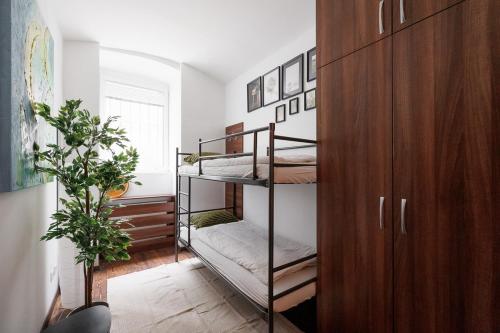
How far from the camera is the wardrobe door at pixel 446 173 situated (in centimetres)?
86

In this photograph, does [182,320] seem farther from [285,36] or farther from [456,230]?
[285,36]

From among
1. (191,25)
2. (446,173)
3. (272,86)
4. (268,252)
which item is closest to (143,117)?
(191,25)

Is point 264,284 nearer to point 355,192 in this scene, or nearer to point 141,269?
point 355,192

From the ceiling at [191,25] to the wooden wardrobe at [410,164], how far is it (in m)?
0.94

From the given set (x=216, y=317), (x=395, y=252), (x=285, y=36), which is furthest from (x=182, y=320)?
(x=285, y=36)

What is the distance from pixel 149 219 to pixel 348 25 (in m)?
3.40

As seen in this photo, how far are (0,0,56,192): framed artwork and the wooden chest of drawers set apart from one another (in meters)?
1.84

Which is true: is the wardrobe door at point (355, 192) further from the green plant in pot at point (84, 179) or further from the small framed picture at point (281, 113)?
the green plant in pot at point (84, 179)

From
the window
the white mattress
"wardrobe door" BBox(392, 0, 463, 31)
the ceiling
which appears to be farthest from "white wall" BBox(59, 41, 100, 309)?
"wardrobe door" BBox(392, 0, 463, 31)

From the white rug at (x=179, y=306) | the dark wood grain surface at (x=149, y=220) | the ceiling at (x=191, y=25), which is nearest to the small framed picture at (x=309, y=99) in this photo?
the ceiling at (x=191, y=25)

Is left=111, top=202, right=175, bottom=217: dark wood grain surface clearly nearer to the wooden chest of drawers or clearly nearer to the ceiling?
the wooden chest of drawers

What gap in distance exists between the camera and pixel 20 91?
116 centimetres

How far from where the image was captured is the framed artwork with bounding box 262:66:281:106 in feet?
9.17

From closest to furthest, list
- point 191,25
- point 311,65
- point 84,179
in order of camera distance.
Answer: point 84,179
point 311,65
point 191,25
